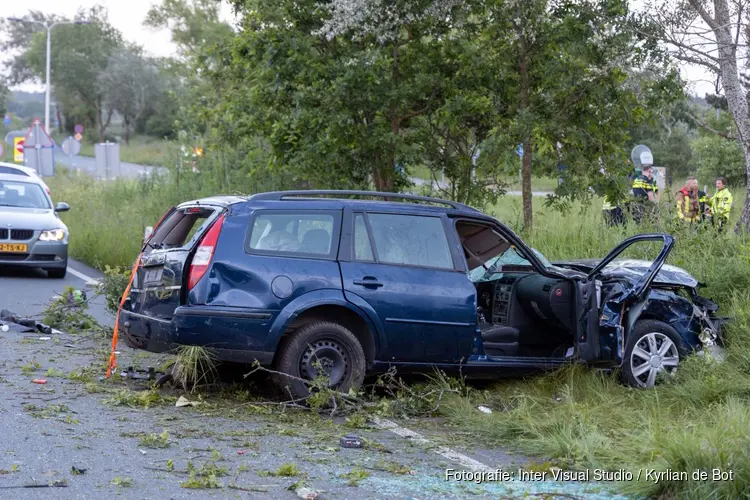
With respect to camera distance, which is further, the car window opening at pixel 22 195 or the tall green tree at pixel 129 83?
the tall green tree at pixel 129 83

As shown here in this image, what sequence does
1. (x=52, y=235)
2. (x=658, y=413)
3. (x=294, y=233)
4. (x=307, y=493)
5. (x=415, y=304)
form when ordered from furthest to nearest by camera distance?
(x=52, y=235)
(x=415, y=304)
(x=294, y=233)
(x=658, y=413)
(x=307, y=493)

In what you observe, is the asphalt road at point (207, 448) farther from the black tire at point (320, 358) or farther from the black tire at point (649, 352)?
the black tire at point (649, 352)

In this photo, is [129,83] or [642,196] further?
[129,83]

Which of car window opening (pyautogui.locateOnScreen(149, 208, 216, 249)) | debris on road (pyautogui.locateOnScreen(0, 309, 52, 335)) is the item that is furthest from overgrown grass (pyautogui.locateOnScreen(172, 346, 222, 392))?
debris on road (pyautogui.locateOnScreen(0, 309, 52, 335))

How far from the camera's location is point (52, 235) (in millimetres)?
16453

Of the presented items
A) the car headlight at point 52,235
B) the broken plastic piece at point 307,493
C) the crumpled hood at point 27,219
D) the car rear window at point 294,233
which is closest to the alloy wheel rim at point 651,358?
the car rear window at point 294,233

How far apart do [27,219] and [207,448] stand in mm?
11323

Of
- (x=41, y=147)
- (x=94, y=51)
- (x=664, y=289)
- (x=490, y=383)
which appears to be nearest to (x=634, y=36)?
(x=664, y=289)

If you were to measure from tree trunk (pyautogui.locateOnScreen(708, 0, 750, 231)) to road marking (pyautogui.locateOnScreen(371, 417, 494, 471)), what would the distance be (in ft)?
20.9

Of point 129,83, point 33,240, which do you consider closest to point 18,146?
point 33,240

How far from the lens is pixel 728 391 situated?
795cm

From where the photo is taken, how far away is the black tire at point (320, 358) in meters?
7.55

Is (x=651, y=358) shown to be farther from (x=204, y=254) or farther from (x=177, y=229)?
(x=177, y=229)

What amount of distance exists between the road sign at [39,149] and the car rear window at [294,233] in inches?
849
